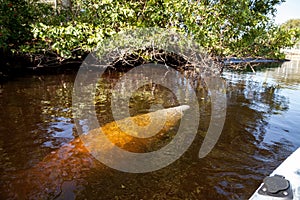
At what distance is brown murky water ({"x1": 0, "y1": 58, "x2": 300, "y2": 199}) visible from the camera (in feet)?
11.9

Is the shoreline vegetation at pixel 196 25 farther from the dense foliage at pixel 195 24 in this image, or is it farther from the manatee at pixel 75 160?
the manatee at pixel 75 160

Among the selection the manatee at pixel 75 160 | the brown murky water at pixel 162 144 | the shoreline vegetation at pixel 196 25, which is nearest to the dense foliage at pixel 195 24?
the shoreline vegetation at pixel 196 25

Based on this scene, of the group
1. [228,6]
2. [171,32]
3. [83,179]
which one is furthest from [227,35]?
[83,179]

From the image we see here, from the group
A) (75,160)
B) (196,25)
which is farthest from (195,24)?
(75,160)

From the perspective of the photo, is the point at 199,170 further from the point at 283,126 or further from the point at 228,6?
the point at 228,6

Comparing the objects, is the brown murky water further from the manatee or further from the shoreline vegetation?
the shoreline vegetation

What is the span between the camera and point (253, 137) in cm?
578

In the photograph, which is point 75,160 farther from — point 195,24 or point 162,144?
point 195,24

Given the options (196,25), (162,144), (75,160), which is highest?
(196,25)

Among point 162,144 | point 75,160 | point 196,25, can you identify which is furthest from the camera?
point 196,25

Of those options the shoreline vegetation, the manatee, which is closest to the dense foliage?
the shoreline vegetation

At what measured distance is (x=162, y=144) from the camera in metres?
5.20

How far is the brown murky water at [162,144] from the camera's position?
3.63 meters

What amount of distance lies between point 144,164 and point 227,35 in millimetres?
6250
